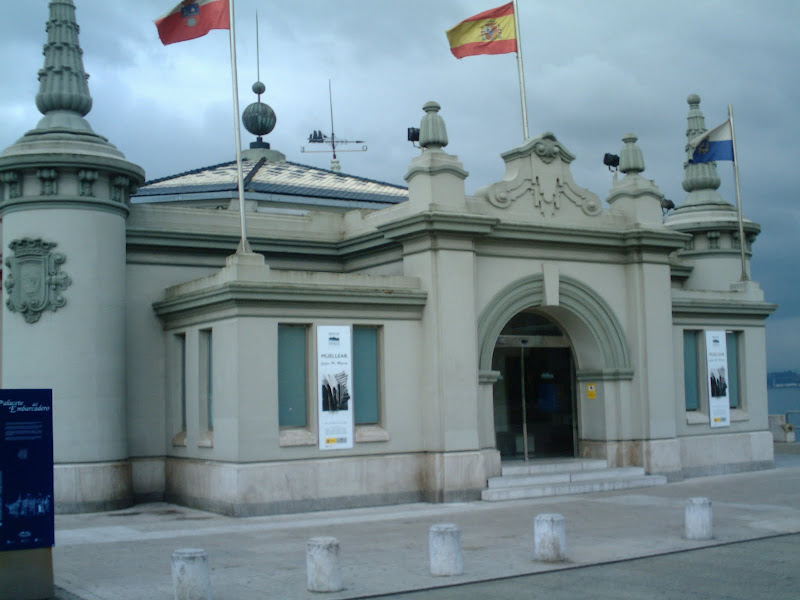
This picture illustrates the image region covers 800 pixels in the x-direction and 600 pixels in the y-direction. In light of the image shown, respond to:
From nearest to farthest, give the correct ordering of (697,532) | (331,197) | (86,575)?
(86,575)
(697,532)
(331,197)

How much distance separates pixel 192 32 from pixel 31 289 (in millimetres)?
6189

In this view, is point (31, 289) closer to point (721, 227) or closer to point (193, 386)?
point (193, 386)

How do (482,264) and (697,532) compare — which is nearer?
(697,532)

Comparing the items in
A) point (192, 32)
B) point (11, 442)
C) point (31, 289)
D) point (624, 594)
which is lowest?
Result: point (624, 594)

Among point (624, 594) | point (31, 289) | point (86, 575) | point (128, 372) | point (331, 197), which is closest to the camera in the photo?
point (624, 594)

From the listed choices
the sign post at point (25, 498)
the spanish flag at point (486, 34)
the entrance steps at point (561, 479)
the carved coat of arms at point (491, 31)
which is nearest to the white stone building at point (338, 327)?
the entrance steps at point (561, 479)

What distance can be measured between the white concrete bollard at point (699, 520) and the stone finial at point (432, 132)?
977cm

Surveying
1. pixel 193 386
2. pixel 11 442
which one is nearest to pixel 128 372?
pixel 193 386

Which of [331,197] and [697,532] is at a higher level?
[331,197]

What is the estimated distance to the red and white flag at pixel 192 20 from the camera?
20781 mm

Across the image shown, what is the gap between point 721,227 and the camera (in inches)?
1168

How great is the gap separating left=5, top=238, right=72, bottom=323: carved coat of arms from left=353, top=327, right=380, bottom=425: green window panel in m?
5.96

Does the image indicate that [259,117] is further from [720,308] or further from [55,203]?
[720,308]

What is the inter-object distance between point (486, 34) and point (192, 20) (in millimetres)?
7370
